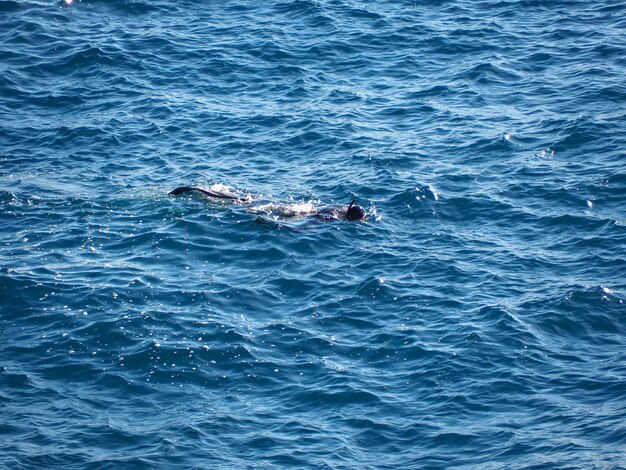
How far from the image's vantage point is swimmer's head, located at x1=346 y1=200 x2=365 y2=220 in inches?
→ 1007

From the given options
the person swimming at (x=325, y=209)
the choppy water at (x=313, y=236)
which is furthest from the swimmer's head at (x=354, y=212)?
the choppy water at (x=313, y=236)

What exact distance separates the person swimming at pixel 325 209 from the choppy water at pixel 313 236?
0.38 metres

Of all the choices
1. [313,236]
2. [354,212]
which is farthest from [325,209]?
[313,236]

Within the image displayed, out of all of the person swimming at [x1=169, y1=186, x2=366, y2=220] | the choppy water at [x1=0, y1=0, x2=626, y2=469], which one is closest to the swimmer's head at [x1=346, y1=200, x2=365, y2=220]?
the person swimming at [x1=169, y1=186, x2=366, y2=220]

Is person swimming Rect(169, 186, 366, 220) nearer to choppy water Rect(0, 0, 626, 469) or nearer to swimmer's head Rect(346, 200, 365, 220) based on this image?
swimmer's head Rect(346, 200, 365, 220)

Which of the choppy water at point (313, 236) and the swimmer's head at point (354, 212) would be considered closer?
the choppy water at point (313, 236)

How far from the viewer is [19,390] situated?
62.8 ft

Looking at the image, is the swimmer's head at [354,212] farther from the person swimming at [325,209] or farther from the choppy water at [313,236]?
the choppy water at [313,236]

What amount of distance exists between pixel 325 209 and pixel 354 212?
102 cm

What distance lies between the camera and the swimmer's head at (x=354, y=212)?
25578 mm

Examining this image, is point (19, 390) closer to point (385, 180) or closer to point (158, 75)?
point (385, 180)

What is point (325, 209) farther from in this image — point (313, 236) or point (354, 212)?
point (313, 236)

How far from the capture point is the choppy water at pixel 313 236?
59.9ft

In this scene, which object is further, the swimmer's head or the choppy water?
the swimmer's head
